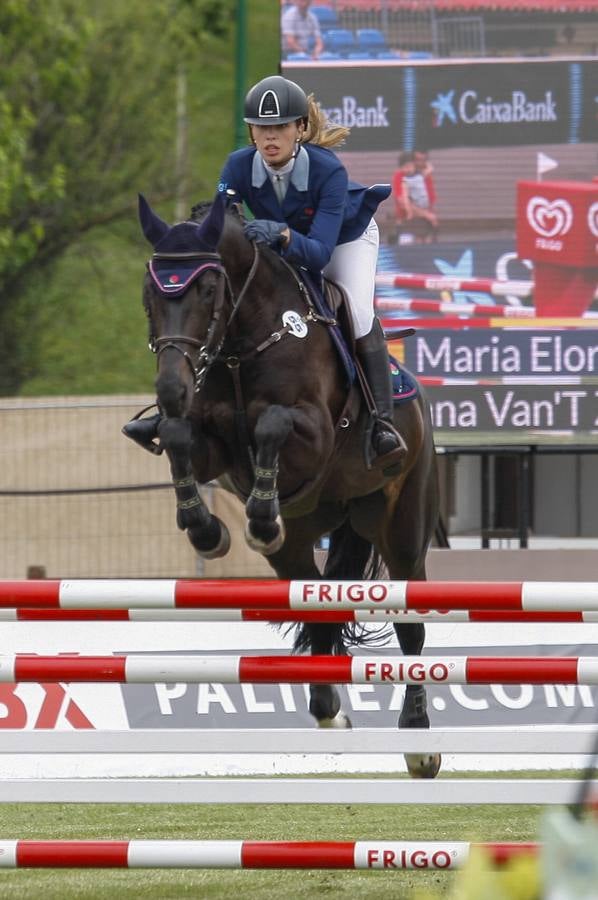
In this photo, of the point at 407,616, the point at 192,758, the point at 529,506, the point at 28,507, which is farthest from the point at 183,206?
the point at 407,616

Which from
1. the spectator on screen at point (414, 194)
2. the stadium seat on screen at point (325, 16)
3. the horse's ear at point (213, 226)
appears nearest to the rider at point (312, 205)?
the horse's ear at point (213, 226)

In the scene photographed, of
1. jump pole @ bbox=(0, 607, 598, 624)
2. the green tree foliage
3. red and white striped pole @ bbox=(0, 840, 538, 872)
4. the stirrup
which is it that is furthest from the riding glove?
the green tree foliage

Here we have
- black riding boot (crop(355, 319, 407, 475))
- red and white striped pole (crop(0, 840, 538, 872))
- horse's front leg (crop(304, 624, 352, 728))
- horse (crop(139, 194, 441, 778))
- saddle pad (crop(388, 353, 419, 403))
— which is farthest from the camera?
saddle pad (crop(388, 353, 419, 403))

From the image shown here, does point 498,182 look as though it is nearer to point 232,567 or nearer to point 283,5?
point 283,5

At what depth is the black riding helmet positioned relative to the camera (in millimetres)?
4602

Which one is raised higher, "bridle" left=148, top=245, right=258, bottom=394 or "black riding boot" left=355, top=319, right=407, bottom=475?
"bridle" left=148, top=245, right=258, bottom=394

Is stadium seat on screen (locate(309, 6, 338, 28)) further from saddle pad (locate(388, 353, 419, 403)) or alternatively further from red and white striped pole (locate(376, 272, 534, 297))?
saddle pad (locate(388, 353, 419, 403))

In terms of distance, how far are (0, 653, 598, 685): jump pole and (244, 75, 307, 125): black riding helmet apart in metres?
1.90

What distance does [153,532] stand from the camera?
458 inches

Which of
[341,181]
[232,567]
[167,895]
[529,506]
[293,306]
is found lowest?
[232,567]

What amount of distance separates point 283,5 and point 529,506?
3.65 metres

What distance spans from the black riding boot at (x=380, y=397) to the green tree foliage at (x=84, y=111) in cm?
1245

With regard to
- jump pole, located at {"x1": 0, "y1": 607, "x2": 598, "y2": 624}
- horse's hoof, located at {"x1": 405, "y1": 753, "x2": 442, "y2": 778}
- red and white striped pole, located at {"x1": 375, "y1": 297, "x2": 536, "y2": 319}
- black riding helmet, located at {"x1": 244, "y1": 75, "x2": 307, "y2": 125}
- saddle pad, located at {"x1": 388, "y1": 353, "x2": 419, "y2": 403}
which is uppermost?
black riding helmet, located at {"x1": 244, "y1": 75, "x2": 307, "y2": 125}

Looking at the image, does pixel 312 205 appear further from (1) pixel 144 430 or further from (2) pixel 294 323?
(1) pixel 144 430
